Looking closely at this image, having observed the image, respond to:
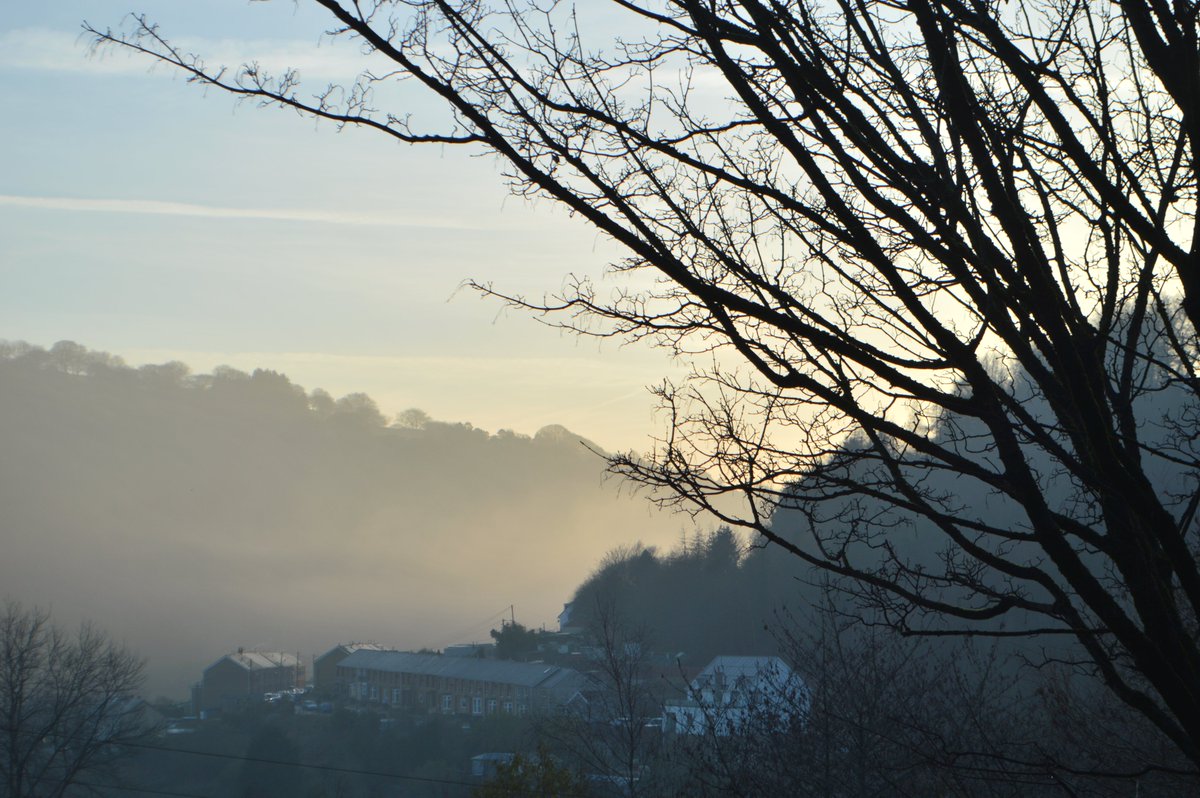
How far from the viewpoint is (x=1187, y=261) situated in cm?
272

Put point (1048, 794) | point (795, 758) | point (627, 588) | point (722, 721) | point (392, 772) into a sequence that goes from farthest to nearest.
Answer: point (627, 588) → point (392, 772) → point (722, 721) → point (795, 758) → point (1048, 794)

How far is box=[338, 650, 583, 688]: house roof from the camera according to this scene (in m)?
33.0

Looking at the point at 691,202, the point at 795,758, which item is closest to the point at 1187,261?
the point at 691,202

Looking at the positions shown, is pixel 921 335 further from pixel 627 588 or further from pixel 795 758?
pixel 627 588

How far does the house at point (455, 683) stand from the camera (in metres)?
31.8

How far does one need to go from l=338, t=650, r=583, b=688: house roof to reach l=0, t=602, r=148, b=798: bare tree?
12157 mm

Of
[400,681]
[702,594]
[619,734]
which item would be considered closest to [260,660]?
[400,681]

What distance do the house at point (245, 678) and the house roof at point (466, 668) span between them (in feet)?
9.73

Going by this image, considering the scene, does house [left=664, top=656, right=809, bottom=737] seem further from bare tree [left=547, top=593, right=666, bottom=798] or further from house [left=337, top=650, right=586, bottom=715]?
house [left=337, top=650, right=586, bottom=715]

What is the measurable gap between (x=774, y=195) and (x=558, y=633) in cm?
4288

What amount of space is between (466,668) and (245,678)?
1251 centimetres

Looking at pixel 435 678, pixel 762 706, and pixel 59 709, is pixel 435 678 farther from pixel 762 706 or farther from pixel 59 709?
pixel 762 706

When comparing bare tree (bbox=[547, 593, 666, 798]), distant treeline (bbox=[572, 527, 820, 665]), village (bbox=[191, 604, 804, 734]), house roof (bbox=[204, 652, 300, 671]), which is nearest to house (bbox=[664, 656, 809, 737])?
bare tree (bbox=[547, 593, 666, 798])

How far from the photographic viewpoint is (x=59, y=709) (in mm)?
22859
